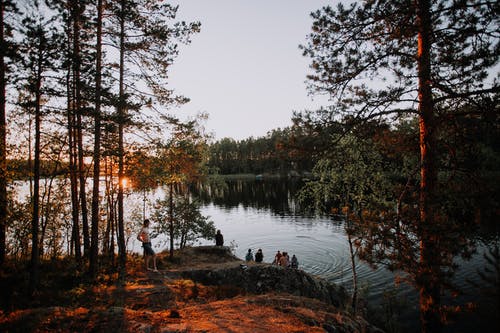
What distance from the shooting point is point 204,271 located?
1427 centimetres

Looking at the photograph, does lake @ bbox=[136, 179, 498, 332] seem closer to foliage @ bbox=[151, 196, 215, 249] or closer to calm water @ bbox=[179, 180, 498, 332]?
calm water @ bbox=[179, 180, 498, 332]

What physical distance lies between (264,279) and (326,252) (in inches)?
619

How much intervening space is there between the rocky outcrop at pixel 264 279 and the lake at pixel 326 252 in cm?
338

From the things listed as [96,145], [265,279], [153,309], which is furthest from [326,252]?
[96,145]

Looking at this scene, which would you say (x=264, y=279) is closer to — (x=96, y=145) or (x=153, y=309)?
(x=153, y=309)

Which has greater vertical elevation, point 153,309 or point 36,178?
point 36,178

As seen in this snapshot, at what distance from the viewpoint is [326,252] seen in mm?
27516

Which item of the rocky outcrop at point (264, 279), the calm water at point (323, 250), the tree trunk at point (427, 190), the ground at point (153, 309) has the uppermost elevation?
the tree trunk at point (427, 190)

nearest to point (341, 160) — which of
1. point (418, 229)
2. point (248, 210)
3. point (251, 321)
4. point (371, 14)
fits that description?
point (418, 229)

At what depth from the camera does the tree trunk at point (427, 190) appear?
207 inches

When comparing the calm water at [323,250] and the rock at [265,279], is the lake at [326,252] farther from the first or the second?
the rock at [265,279]

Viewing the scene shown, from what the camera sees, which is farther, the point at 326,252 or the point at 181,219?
the point at 326,252

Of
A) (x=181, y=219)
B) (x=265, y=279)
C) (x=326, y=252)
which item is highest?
(x=181, y=219)

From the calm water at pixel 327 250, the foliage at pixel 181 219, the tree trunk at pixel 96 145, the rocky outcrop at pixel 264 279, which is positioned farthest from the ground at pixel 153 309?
the foliage at pixel 181 219
